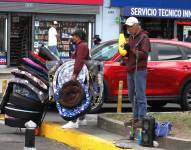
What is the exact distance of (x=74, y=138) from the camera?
952cm

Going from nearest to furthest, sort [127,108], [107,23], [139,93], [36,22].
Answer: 1. [139,93]
2. [127,108]
3. [36,22]
4. [107,23]

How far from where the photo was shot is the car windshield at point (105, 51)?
13266 mm

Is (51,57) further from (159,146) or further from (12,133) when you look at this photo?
(159,146)

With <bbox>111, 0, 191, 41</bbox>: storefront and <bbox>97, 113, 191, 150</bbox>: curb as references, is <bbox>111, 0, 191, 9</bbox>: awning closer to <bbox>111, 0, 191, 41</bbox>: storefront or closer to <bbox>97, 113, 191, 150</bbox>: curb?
<bbox>111, 0, 191, 41</bbox>: storefront

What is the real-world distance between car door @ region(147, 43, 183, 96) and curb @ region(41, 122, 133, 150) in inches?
134

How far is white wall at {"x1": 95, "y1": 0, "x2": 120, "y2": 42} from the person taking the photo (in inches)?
1053

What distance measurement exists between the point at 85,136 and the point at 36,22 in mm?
17101

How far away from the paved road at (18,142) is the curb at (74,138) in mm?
134

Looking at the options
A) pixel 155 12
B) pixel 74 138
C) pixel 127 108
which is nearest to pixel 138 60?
pixel 74 138

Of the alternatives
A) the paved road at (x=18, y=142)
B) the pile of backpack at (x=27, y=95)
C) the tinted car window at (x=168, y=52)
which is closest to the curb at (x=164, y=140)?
the paved road at (x=18, y=142)

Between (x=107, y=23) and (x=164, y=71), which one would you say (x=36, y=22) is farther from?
(x=164, y=71)

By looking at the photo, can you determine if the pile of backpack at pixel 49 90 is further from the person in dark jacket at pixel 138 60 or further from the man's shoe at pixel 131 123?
the person in dark jacket at pixel 138 60

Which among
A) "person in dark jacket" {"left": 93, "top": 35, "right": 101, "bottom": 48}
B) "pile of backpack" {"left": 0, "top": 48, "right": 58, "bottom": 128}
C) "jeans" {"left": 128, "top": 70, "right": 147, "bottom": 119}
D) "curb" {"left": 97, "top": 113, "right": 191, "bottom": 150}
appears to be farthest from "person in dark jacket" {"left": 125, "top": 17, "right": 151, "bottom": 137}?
"person in dark jacket" {"left": 93, "top": 35, "right": 101, "bottom": 48}

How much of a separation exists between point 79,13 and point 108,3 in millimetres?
1479
